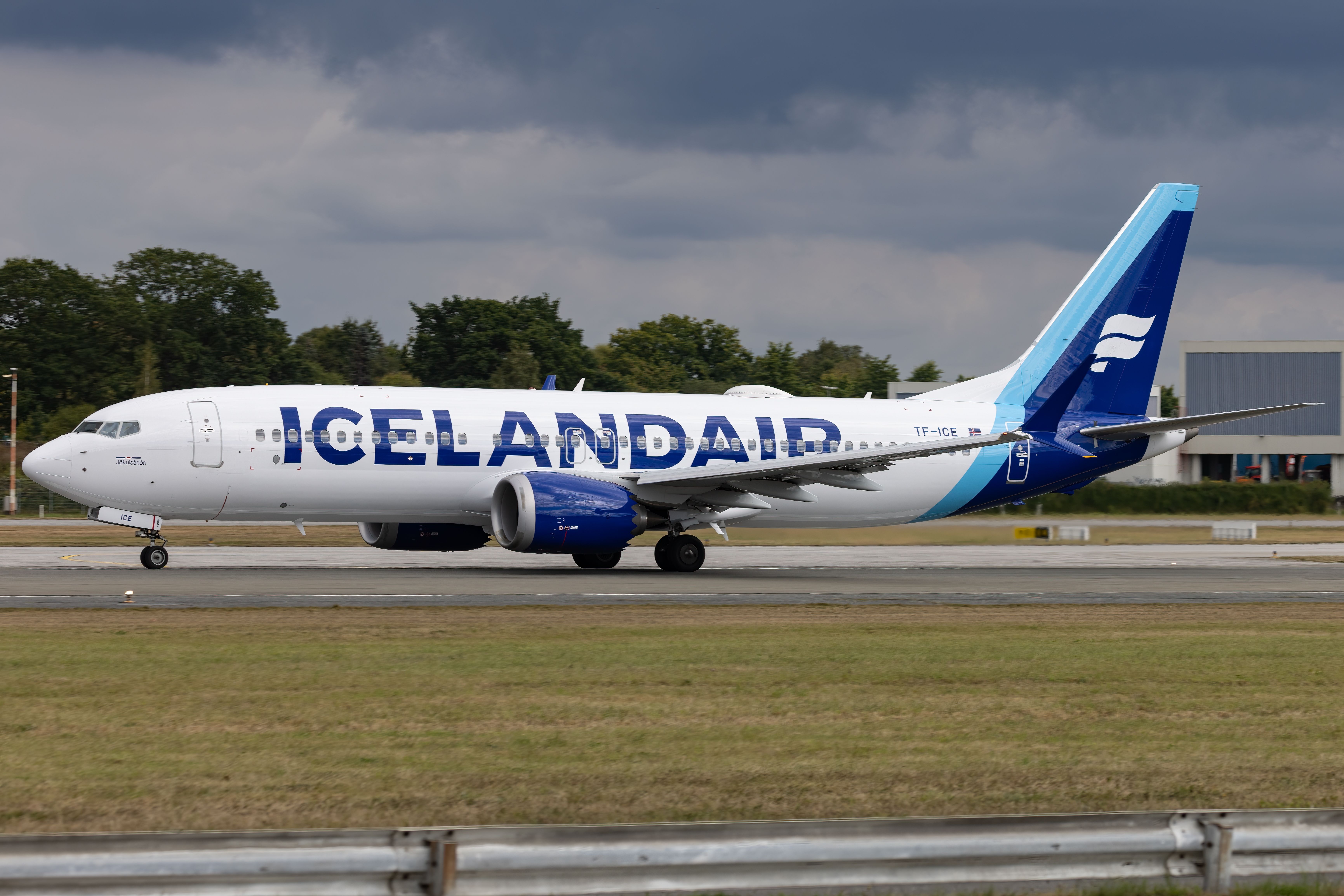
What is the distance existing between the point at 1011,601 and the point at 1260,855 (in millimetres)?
18033

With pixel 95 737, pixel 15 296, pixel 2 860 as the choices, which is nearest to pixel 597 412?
pixel 95 737

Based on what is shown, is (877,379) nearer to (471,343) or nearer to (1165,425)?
(471,343)

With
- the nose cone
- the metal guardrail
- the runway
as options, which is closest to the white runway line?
the runway

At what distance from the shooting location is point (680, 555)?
3083 cm

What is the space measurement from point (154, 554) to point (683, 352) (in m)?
109

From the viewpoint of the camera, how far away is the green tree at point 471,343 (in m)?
104

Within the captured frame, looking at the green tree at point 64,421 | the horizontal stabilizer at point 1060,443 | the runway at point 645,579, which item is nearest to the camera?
the runway at point 645,579

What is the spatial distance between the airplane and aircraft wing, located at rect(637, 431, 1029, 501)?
0.06 metres

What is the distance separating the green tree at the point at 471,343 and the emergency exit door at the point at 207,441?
73.3 m

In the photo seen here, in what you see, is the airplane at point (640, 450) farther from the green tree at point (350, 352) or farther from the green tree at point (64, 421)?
the green tree at point (350, 352)

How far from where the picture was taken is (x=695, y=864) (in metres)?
5.97

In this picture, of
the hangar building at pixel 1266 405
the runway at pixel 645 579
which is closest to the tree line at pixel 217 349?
the hangar building at pixel 1266 405

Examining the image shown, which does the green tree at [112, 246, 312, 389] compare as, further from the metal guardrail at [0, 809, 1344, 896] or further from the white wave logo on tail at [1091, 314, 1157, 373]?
the metal guardrail at [0, 809, 1344, 896]

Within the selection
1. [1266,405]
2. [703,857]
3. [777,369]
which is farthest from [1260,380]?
[703,857]
